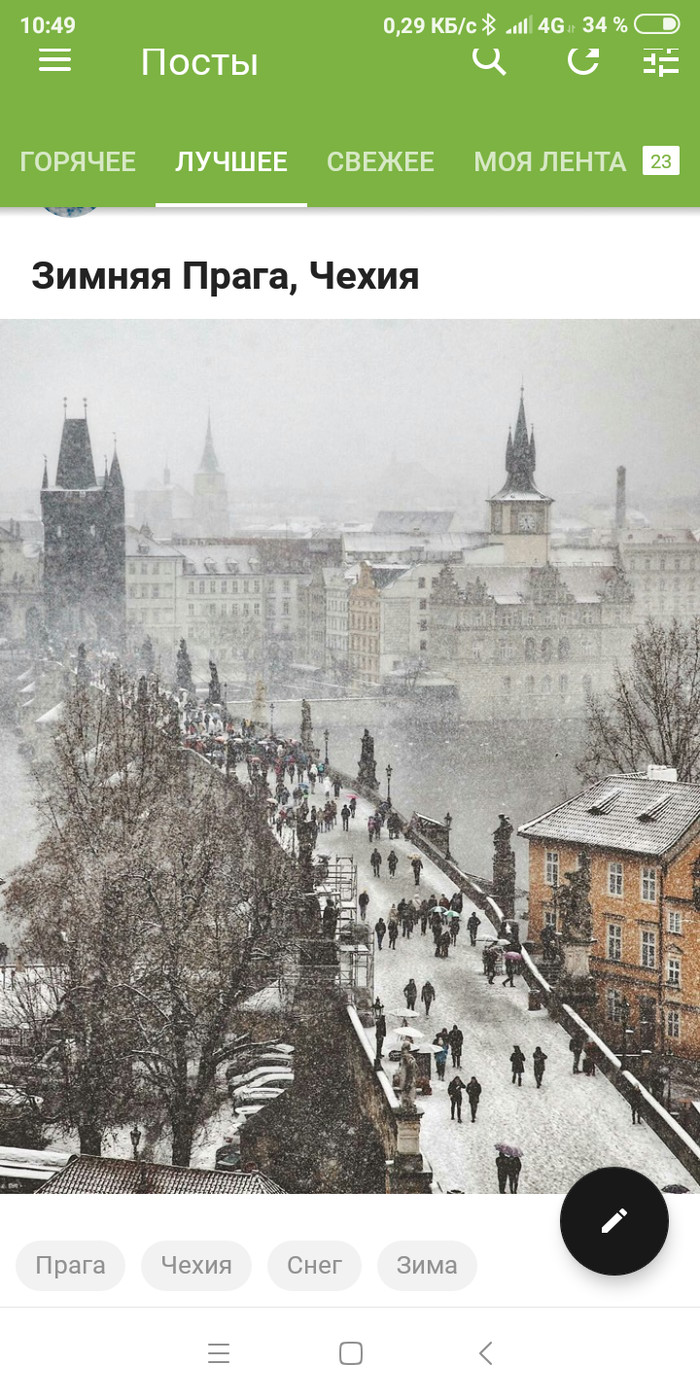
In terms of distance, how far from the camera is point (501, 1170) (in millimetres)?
3135

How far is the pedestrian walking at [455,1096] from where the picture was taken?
3641mm

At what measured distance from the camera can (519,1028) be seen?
4168mm

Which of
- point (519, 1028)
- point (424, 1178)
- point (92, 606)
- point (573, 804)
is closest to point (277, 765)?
point (92, 606)

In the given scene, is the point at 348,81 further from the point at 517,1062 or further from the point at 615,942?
the point at 615,942

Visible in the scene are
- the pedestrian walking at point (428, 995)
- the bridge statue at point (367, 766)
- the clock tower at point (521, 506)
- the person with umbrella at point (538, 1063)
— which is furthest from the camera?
the bridge statue at point (367, 766)

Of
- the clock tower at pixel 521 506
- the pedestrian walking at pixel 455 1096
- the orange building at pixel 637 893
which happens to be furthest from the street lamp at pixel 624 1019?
the clock tower at pixel 521 506

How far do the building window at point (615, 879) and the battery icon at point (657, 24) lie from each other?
281cm

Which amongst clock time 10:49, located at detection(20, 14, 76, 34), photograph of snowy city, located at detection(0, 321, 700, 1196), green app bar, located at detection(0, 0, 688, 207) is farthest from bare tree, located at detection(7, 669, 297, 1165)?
clock time 10:49, located at detection(20, 14, 76, 34)

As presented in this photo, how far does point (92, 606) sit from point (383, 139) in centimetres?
385

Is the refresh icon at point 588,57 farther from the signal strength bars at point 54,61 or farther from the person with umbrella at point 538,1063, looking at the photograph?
the person with umbrella at point 538,1063
